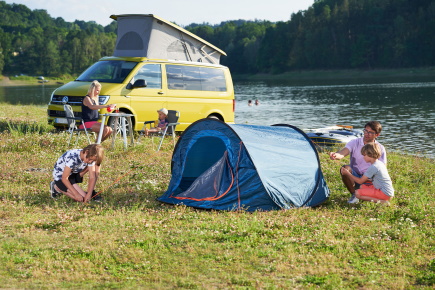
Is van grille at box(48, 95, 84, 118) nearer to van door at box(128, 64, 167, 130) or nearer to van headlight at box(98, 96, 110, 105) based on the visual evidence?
van headlight at box(98, 96, 110, 105)

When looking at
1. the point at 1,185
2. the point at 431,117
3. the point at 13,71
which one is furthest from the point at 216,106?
the point at 13,71

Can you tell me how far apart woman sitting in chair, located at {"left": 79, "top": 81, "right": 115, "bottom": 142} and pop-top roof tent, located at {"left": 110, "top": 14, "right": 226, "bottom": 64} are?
4533mm

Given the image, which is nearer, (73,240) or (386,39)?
(73,240)

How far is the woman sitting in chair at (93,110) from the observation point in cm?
1173

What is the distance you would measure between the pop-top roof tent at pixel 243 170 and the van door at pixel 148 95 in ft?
18.1

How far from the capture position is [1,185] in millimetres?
9102

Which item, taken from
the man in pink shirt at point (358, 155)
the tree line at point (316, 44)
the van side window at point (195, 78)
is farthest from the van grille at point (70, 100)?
the tree line at point (316, 44)

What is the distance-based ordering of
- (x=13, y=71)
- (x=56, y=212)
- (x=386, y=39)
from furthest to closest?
1. (x=13, y=71)
2. (x=386, y=39)
3. (x=56, y=212)

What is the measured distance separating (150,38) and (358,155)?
9.01 meters

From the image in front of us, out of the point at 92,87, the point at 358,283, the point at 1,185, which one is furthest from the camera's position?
the point at 92,87

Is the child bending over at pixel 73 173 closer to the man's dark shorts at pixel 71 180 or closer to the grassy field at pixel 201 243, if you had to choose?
the man's dark shorts at pixel 71 180

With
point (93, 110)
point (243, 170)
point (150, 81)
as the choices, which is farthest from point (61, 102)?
point (243, 170)

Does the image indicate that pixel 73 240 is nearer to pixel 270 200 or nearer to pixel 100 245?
pixel 100 245

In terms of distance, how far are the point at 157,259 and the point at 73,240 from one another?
1216 mm
